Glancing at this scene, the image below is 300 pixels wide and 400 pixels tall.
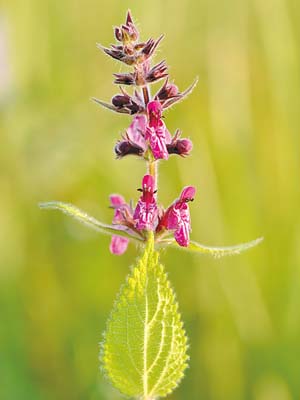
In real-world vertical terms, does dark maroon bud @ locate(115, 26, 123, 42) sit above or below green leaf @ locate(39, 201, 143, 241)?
above

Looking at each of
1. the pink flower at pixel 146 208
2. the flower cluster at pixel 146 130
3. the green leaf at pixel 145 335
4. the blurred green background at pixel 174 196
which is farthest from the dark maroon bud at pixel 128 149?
the blurred green background at pixel 174 196

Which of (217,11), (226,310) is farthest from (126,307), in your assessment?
(217,11)

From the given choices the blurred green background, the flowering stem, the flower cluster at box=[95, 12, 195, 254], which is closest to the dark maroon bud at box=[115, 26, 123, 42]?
the flower cluster at box=[95, 12, 195, 254]

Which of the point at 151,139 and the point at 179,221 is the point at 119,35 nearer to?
the point at 151,139

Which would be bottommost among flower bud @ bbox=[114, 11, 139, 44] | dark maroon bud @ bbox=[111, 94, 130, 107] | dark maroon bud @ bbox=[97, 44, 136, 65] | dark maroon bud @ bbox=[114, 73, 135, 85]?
dark maroon bud @ bbox=[111, 94, 130, 107]

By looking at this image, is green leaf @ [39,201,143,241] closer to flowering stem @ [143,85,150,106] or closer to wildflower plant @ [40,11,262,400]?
wildflower plant @ [40,11,262,400]

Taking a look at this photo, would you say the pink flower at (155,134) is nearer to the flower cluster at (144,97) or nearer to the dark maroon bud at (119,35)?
the flower cluster at (144,97)
